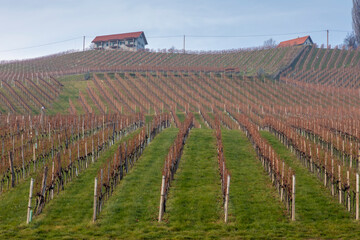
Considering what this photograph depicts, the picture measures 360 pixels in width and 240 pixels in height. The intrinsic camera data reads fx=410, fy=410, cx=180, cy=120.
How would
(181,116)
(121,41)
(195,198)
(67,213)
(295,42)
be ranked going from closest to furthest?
(67,213)
(195,198)
(181,116)
(295,42)
(121,41)

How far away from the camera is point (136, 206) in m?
13.6

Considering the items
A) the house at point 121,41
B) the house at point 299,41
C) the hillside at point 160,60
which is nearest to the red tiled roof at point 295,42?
the house at point 299,41

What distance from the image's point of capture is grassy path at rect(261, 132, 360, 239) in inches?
439

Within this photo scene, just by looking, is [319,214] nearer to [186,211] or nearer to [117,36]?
[186,211]

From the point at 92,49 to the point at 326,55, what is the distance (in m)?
55.8

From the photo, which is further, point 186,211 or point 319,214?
point 186,211

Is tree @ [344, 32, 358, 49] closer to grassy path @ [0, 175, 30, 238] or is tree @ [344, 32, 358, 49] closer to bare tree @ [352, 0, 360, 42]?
bare tree @ [352, 0, 360, 42]

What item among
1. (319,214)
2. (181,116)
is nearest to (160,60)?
(181,116)

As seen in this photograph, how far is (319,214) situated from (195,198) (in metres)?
4.17

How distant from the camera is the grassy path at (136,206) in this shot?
37.5ft

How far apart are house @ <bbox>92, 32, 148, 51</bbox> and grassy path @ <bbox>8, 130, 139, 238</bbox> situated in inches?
3472

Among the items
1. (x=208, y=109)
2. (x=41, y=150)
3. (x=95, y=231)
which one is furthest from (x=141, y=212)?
(x=208, y=109)

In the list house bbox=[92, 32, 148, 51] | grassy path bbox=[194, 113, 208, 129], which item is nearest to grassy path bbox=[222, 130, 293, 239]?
grassy path bbox=[194, 113, 208, 129]

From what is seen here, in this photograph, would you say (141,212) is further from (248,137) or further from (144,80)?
(144,80)
